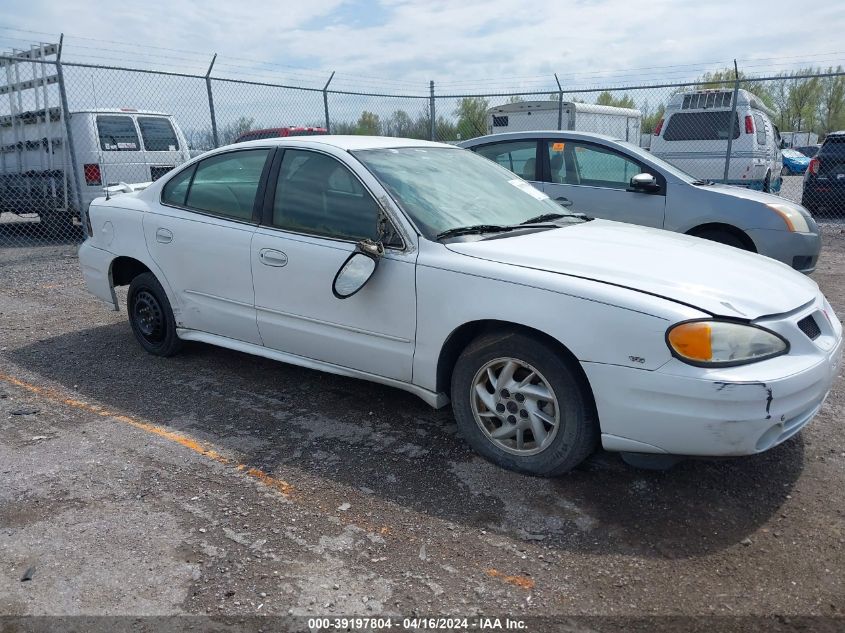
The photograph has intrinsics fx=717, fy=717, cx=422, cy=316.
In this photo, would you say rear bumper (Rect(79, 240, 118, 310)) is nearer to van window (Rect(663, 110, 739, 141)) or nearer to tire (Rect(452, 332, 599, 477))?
tire (Rect(452, 332, 599, 477))

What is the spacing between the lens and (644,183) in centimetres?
665

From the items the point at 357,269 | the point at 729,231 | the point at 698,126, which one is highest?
the point at 698,126

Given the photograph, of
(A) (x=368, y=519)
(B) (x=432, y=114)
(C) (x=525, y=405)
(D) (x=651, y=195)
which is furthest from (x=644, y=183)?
(B) (x=432, y=114)

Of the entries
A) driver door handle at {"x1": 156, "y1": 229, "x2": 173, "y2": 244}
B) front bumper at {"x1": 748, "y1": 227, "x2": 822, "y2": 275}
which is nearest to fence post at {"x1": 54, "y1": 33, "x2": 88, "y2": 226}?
driver door handle at {"x1": 156, "y1": 229, "x2": 173, "y2": 244}

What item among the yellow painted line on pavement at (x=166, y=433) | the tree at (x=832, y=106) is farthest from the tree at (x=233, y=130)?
the tree at (x=832, y=106)

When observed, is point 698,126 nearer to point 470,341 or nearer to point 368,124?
point 368,124

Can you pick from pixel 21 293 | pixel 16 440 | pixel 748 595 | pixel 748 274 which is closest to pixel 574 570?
pixel 748 595

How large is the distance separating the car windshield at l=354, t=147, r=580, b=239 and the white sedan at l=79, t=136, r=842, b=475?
14 millimetres

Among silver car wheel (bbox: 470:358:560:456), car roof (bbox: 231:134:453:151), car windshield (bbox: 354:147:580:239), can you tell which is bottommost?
silver car wheel (bbox: 470:358:560:456)

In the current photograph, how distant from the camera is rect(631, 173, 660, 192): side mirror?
6.64m

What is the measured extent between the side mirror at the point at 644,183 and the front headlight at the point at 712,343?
3950mm

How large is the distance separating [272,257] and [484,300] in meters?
1.48

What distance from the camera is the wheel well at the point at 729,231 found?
679cm

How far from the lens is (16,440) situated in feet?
13.1
